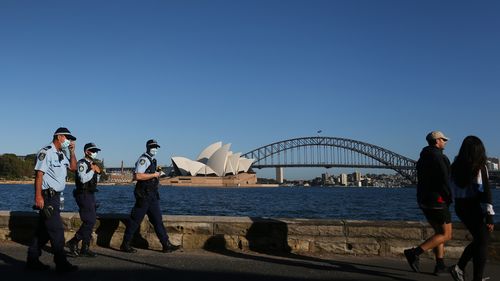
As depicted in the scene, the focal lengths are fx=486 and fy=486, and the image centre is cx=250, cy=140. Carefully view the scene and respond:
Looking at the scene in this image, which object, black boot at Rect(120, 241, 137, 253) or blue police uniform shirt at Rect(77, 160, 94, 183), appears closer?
blue police uniform shirt at Rect(77, 160, 94, 183)

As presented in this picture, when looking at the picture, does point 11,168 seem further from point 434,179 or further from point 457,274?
point 457,274

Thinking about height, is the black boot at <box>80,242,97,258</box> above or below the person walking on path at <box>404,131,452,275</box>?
below

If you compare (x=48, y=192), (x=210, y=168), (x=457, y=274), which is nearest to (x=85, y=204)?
(x=48, y=192)

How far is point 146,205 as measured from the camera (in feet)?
20.8

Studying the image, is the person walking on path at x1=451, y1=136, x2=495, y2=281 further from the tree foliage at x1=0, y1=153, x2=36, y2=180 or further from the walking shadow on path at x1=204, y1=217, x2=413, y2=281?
the tree foliage at x1=0, y1=153, x2=36, y2=180

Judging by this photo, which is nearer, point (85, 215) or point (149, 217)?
point (85, 215)

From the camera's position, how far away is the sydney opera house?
118 metres

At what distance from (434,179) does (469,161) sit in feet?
1.65

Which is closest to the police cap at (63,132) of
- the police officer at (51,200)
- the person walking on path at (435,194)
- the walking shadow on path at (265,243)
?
the police officer at (51,200)

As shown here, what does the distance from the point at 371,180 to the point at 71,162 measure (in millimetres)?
172109

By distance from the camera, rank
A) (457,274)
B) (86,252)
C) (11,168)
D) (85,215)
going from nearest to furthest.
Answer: (457,274)
(86,252)
(85,215)
(11,168)

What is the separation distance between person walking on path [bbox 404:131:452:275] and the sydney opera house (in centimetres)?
11068

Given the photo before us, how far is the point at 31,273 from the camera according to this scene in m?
5.00

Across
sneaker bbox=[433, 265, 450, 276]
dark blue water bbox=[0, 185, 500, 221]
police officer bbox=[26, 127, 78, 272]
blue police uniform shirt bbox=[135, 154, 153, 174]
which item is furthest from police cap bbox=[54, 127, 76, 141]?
dark blue water bbox=[0, 185, 500, 221]
